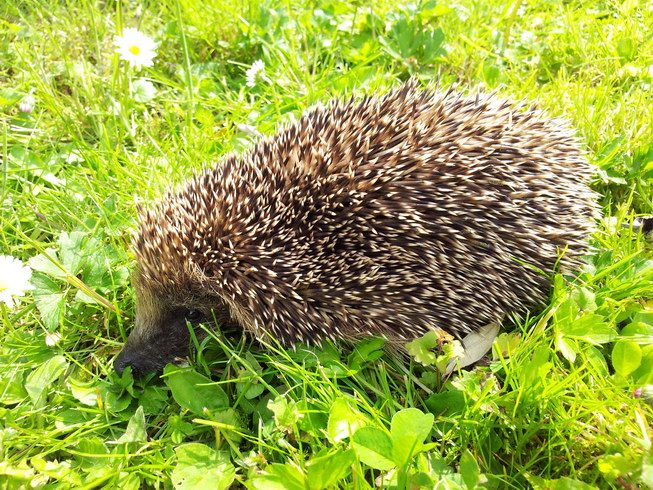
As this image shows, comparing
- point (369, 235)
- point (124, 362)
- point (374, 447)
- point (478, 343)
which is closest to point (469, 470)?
point (374, 447)

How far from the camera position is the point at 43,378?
2900 mm

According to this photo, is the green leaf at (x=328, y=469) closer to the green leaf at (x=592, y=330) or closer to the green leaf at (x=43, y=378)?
the green leaf at (x=592, y=330)

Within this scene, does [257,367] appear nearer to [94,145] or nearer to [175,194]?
[175,194]

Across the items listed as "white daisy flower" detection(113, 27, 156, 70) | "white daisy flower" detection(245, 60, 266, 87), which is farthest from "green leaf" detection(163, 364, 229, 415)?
"white daisy flower" detection(245, 60, 266, 87)

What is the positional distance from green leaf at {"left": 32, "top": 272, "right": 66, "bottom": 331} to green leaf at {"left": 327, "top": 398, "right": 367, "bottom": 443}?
5.60 ft

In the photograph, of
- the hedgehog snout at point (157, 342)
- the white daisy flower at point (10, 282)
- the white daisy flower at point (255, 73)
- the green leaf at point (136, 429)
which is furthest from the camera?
the white daisy flower at point (255, 73)

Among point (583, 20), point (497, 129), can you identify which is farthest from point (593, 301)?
point (583, 20)

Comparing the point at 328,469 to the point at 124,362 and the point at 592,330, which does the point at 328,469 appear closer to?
the point at 124,362

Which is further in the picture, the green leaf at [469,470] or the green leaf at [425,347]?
the green leaf at [425,347]

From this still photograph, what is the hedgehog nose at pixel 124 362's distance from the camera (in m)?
2.91

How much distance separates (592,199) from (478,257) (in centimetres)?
93

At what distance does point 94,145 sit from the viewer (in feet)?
13.7

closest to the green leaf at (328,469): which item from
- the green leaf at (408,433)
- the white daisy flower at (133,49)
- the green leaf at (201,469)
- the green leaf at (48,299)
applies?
the green leaf at (408,433)

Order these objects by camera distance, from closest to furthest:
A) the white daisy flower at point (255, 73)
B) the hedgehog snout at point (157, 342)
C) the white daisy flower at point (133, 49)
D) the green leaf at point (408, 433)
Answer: the green leaf at point (408, 433), the hedgehog snout at point (157, 342), the white daisy flower at point (133, 49), the white daisy flower at point (255, 73)
